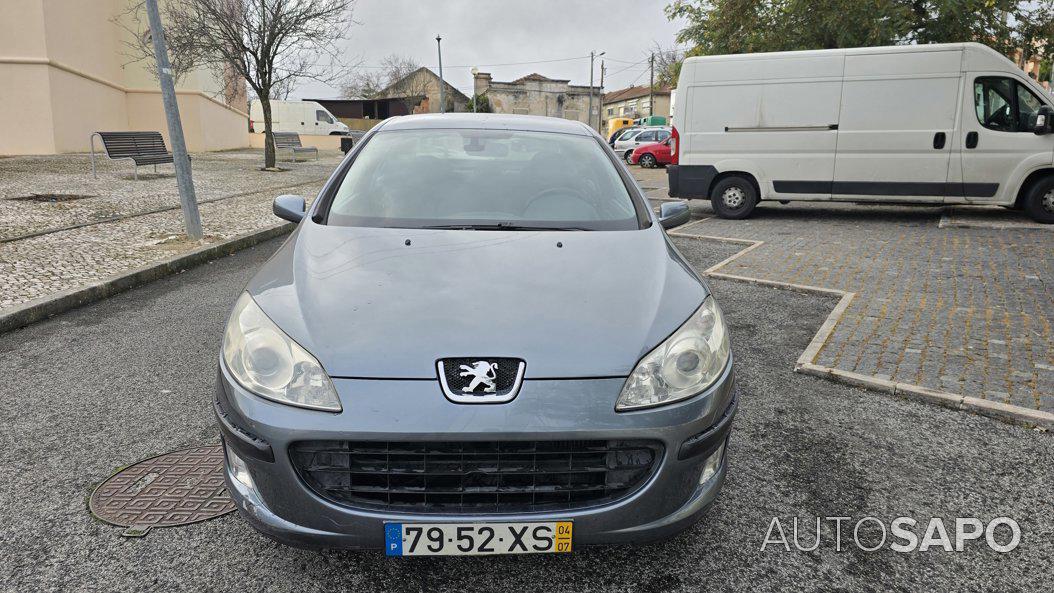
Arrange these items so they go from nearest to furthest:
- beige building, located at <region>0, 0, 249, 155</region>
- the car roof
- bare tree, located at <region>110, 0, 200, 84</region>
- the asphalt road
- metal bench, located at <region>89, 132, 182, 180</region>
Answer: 1. the asphalt road
2. the car roof
3. metal bench, located at <region>89, 132, 182, 180</region>
4. beige building, located at <region>0, 0, 249, 155</region>
5. bare tree, located at <region>110, 0, 200, 84</region>

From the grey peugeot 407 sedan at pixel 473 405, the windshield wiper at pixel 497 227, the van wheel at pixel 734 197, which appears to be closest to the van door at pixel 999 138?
the van wheel at pixel 734 197

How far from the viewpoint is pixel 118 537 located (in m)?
2.49

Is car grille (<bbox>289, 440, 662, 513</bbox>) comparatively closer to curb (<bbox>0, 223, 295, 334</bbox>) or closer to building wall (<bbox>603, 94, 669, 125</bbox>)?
curb (<bbox>0, 223, 295, 334</bbox>)

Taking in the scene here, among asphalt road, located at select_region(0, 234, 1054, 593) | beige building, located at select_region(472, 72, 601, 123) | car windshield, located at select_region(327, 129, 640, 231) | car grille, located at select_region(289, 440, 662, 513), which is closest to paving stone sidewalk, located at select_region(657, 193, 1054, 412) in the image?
asphalt road, located at select_region(0, 234, 1054, 593)

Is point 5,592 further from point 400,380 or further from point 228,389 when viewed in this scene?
point 400,380

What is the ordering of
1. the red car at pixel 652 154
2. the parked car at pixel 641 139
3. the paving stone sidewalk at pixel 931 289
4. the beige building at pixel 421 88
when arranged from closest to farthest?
the paving stone sidewalk at pixel 931 289
the red car at pixel 652 154
the parked car at pixel 641 139
the beige building at pixel 421 88

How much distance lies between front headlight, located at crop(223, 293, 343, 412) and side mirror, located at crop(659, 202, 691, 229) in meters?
1.95

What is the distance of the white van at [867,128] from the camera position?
9.70m

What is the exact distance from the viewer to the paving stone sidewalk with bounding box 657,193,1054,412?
4098 millimetres

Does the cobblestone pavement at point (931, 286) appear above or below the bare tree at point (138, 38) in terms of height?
below

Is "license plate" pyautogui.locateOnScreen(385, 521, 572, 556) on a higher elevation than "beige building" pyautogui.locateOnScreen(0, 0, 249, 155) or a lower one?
lower

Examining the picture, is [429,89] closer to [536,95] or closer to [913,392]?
[536,95]

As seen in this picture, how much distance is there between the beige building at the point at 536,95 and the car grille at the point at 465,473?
237ft

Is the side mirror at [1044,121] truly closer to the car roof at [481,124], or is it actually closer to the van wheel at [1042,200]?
the van wheel at [1042,200]
